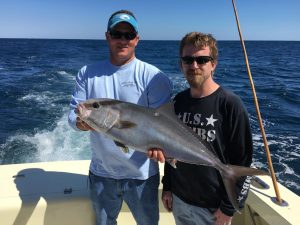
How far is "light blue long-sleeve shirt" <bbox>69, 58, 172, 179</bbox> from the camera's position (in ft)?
8.08

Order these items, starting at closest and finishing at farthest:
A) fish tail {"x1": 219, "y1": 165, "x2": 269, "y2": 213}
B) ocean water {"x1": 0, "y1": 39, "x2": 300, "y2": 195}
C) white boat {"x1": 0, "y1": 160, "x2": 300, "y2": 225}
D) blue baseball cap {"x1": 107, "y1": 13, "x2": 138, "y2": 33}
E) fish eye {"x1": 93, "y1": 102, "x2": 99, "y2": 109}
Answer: fish tail {"x1": 219, "y1": 165, "x2": 269, "y2": 213} → fish eye {"x1": 93, "y1": 102, "x2": 99, "y2": 109} → blue baseball cap {"x1": 107, "y1": 13, "x2": 138, "y2": 33} → white boat {"x1": 0, "y1": 160, "x2": 300, "y2": 225} → ocean water {"x1": 0, "y1": 39, "x2": 300, "y2": 195}

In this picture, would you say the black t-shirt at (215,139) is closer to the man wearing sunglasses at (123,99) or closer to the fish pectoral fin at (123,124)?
the man wearing sunglasses at (123,99)

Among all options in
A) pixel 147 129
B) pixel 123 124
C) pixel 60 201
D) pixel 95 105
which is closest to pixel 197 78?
pixel 147 129

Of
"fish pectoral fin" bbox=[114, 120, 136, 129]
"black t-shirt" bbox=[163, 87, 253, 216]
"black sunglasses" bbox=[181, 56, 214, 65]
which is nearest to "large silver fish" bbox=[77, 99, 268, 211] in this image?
"fish pectoral fin" bbox=[114, 120, 136, 129]

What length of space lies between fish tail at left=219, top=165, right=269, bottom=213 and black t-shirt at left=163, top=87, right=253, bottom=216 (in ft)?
0.33

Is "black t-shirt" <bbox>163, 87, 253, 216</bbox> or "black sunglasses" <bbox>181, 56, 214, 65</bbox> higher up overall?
"black sunglasses" <bbox>181, 56, 214, 65</bbox>

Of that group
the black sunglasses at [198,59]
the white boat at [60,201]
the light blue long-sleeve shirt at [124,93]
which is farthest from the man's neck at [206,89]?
the white boat at [60,201]

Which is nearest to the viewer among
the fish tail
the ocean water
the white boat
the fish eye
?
the fish tail

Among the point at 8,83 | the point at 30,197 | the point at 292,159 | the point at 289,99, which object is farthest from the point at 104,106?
the point at 8,83

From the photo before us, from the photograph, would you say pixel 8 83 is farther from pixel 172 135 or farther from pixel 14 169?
pixel 172 135

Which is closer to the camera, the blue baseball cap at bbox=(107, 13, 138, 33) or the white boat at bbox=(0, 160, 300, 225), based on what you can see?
the blue baseball cap at bbox=(107, 13, 138, 33)

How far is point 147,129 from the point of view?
215 cm

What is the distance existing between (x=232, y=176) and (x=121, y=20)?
1.34 metres

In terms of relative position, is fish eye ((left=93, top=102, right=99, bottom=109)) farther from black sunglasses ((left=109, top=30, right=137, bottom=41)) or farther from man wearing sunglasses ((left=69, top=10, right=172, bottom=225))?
black sunglasses ((left=109, top=30, right=137, bottom=41))
